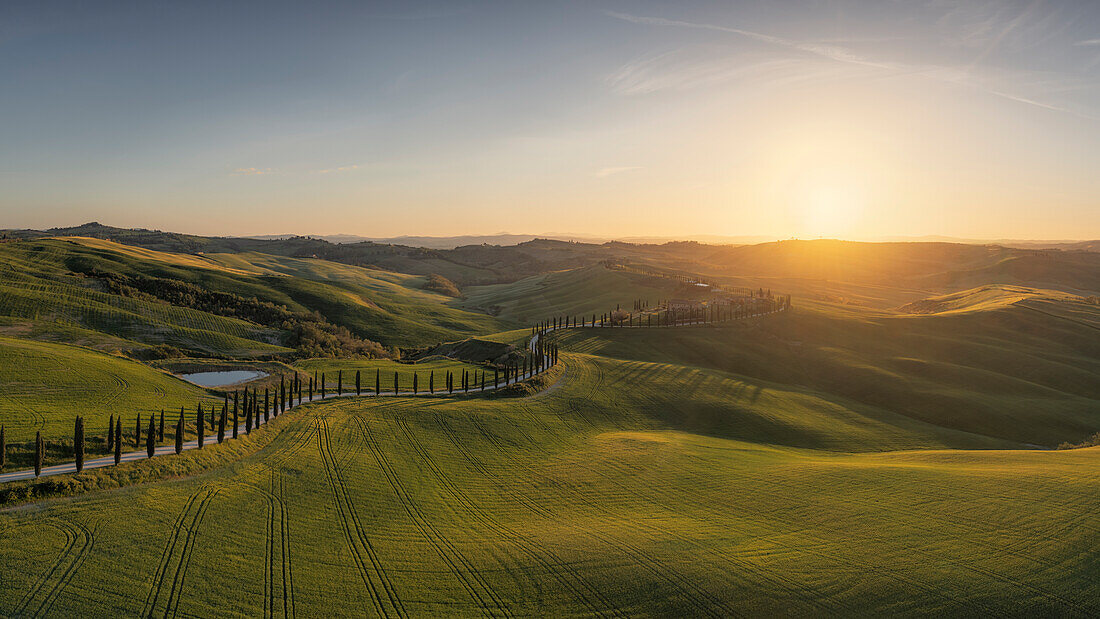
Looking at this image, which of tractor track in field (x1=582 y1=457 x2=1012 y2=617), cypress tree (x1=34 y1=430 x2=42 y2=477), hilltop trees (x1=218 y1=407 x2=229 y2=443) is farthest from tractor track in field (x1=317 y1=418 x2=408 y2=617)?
cypress tree (x1=34 y1=430 x2=42 y2=477)

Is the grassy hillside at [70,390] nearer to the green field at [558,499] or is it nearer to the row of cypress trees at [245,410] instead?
the green field at [558,499]

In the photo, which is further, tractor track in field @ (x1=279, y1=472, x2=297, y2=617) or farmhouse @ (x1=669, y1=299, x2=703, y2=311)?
farmhouse @ (x1=669, y1=299, x2=703, y2=311)

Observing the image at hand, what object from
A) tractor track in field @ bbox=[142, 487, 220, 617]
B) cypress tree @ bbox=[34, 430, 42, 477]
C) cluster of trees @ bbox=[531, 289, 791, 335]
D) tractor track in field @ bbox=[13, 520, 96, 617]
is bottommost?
tractor track in field @ bbox=[142, 487, 220, 617]

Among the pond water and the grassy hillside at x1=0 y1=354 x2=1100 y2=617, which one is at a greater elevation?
the pond water

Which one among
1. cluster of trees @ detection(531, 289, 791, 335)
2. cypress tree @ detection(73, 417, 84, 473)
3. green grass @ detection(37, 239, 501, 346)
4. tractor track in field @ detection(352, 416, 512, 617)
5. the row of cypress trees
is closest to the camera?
tractor track in field @ detection(352, 416, 512, 617)

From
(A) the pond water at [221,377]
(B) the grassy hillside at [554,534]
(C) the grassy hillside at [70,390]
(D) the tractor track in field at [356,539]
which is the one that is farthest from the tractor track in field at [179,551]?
(A) the pond water at [221,377]

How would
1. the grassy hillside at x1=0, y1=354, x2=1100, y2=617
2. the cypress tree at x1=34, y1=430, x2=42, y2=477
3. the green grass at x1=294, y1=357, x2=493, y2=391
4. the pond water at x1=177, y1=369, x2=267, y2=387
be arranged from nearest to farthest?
the grassy hillside at x1=0, y1=354, x2=1100, y2=617
the cypress tree at x1=34, y1=430, x2=42, y2=477
the pond water at x1=177, y1=369, x2=267, y2=387
the green grass at x1=294, y1=357, x2=493, y2=391

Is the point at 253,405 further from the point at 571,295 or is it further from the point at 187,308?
the point at 571,295

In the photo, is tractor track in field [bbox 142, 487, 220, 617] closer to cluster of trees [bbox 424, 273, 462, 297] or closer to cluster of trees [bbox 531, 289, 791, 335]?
cluster of trees [bbox 531, 289, 791, 335]
